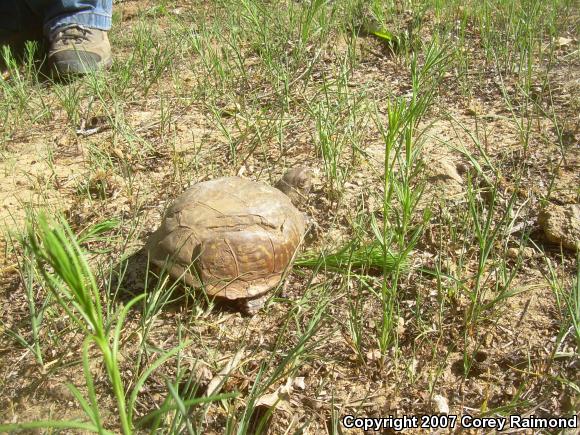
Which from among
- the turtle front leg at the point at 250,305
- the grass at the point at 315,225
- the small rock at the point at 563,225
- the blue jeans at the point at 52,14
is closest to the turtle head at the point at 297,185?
the grass at the point at 315,225

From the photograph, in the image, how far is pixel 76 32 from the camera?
4.15m

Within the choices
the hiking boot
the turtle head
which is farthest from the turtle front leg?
the hiking boot

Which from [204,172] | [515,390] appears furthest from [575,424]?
[204,172]

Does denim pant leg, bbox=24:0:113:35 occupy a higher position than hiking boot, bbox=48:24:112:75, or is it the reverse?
denim pant leg, bbox=24:0:113:35

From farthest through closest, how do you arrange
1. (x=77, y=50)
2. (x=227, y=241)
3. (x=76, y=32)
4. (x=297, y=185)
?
(x=76, y=32), (x=77, y=50), (x=297, y=185), (x=227, y=241)

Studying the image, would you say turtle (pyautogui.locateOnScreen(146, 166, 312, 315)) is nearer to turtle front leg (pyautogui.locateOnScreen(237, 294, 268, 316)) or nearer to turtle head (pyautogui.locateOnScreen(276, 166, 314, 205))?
turtle front leg (pyautogui.locateOnScreen(237, 294, 268, 316))

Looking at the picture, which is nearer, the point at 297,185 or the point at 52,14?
the point at 297,185

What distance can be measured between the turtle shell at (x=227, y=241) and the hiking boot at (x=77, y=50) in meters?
1.90

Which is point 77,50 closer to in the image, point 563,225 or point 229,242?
point 229,242

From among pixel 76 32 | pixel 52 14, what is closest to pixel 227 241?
pixel 76 32

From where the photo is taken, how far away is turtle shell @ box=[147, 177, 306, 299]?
2.24m

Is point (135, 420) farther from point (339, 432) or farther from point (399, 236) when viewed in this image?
point (399, 236)

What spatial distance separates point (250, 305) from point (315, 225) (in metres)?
0.53

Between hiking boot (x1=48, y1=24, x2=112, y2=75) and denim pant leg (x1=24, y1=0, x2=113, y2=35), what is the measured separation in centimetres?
7
